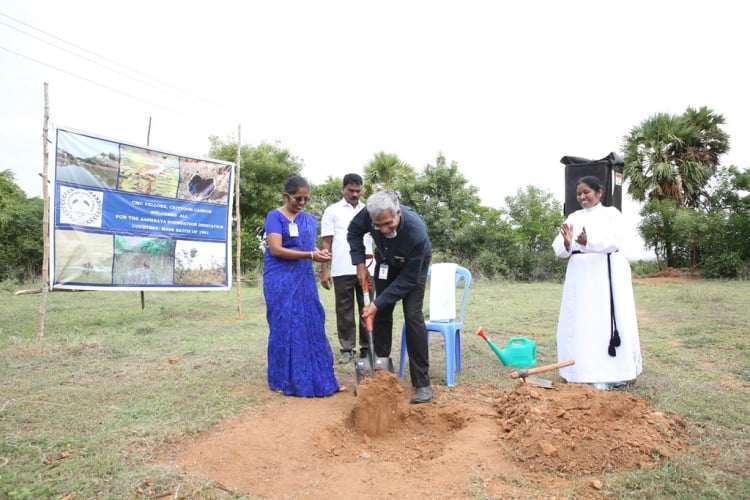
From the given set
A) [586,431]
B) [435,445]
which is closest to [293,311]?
[435,445]

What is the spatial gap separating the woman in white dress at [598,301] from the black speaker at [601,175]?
0.40 metres

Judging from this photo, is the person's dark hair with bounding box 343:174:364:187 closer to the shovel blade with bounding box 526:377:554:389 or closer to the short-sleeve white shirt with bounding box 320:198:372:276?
the short-sleeve white shirt with bounding box 320:198:372:276

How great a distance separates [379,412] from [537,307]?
6.51m

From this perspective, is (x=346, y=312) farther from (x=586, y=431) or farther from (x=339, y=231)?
(x=586, y=431)

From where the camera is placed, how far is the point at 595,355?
3.99m

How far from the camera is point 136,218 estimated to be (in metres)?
6.83

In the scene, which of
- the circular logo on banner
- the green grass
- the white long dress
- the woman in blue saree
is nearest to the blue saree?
the woman in blue saree

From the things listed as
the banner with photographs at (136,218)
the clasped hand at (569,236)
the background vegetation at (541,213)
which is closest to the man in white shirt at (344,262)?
the clasped hand at (569,236)

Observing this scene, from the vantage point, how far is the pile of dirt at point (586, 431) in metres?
2.62

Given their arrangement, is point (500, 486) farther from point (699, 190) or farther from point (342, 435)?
point (699, 190)

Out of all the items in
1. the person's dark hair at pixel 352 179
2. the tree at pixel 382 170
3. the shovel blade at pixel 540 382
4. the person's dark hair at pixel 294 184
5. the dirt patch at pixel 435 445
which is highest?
the tree at pixel 382 170

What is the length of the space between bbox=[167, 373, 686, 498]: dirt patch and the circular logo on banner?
4158mm

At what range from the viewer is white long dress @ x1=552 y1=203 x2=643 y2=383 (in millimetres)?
3934

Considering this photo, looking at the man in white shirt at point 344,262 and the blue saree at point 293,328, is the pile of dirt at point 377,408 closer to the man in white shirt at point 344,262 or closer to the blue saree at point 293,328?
the blue saree at point 293,328
